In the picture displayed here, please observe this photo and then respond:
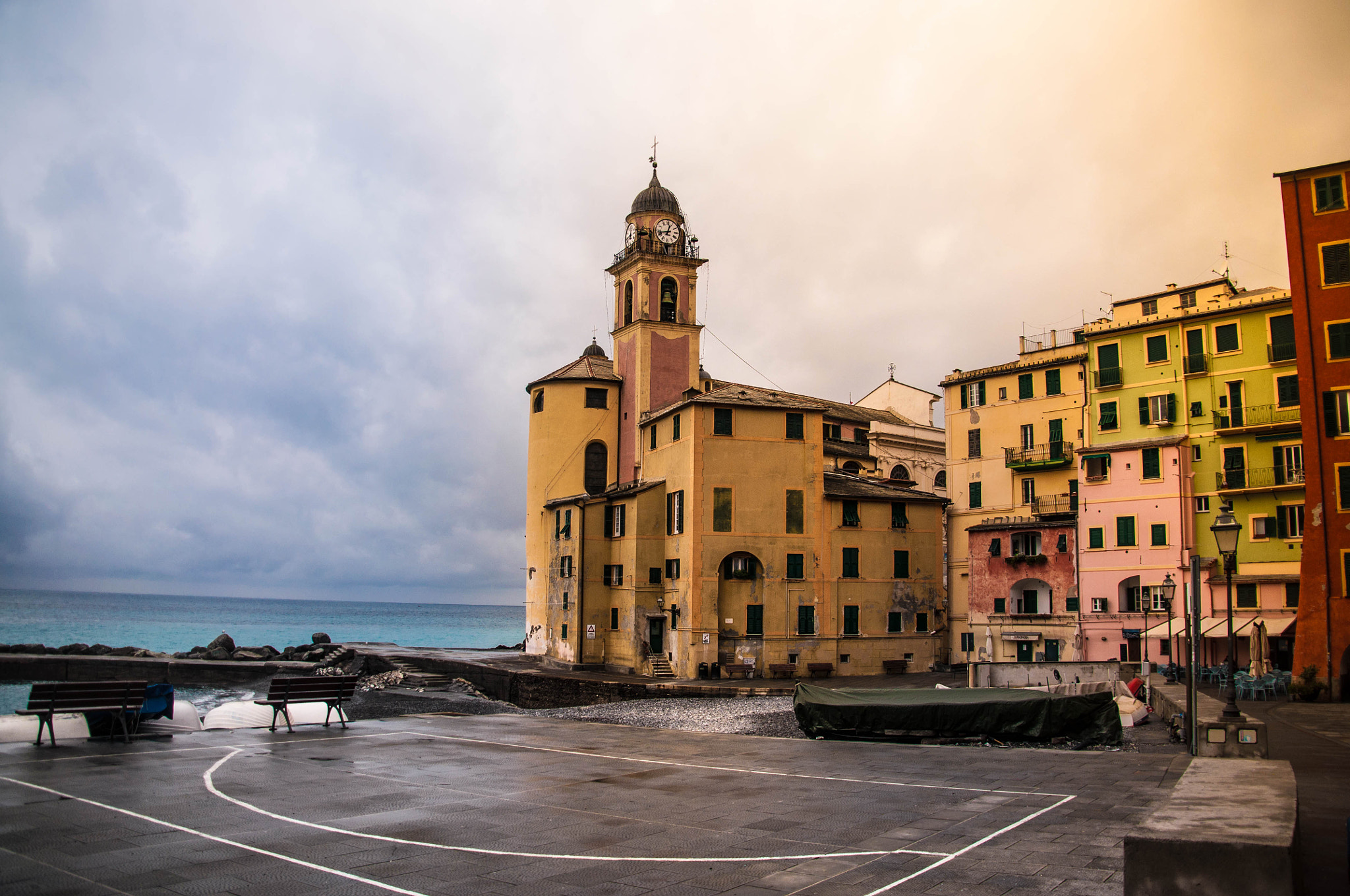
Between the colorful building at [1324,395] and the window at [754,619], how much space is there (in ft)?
68.6

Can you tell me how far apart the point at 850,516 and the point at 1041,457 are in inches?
442

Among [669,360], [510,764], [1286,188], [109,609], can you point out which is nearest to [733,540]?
[669,360]

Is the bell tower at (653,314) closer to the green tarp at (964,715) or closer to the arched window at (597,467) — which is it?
the arched window at (597,467)

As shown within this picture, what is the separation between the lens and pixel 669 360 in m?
57.2

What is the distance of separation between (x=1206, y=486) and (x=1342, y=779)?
34.5 m

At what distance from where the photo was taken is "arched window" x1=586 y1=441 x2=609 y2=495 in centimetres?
5688

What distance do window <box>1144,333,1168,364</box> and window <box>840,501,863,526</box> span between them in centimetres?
1565

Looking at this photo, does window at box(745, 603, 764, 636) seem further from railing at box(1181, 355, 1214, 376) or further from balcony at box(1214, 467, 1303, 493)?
railing at box(1181, 355, 1214, 376)

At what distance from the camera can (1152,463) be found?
44.6 metres

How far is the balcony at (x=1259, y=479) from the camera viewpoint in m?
41.2

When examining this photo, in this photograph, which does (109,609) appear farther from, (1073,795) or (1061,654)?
(1073,795)

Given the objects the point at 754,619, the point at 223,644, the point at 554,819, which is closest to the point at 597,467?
the point at 754,619

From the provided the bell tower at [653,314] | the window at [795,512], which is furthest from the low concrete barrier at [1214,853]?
the bell tower at [653,314]

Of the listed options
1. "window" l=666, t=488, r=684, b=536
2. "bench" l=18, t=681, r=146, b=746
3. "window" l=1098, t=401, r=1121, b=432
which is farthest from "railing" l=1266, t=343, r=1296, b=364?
"bench" l=18, t=681, r=146, b=746
